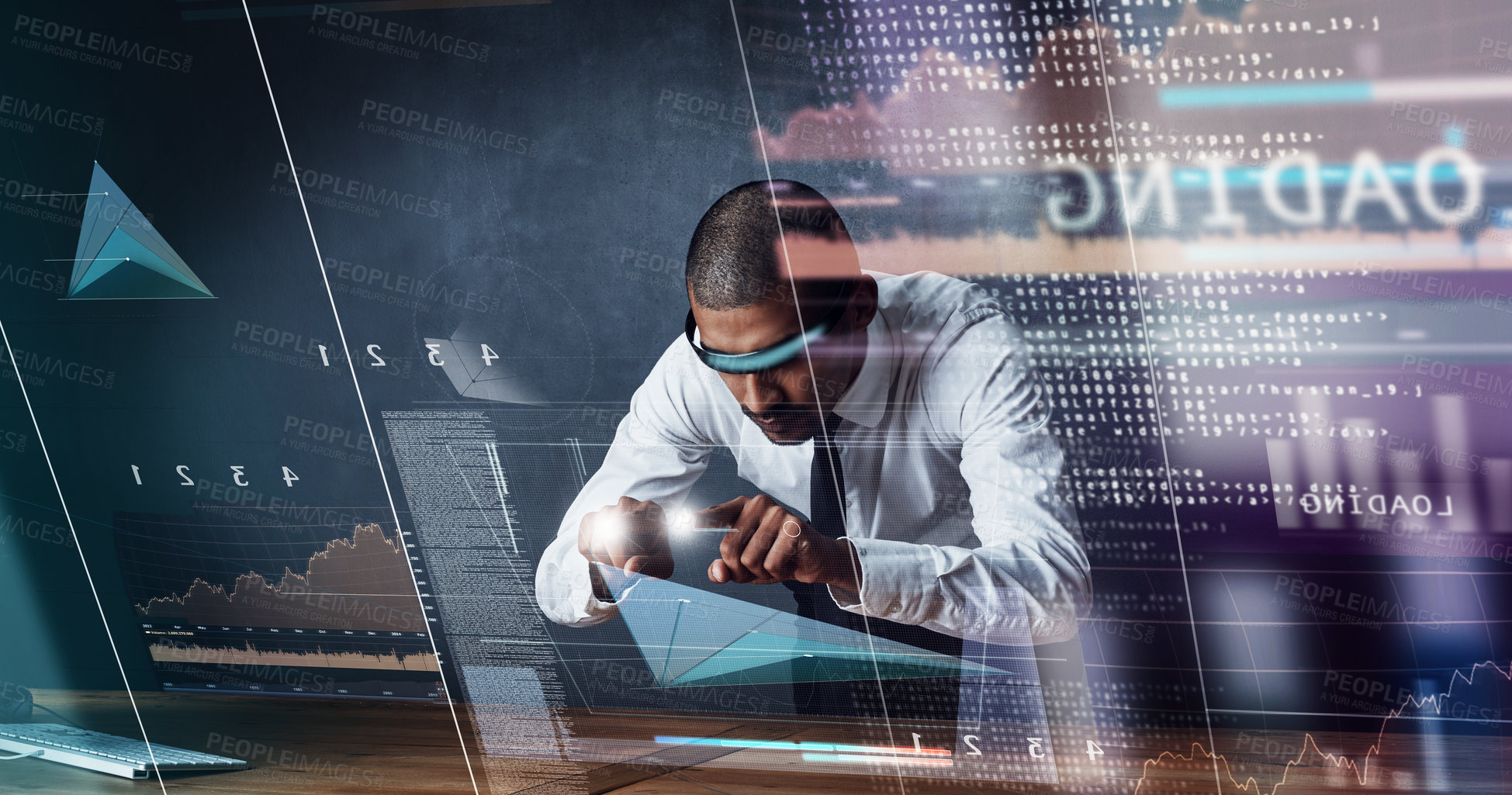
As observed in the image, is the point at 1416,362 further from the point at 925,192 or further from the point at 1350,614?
the point at 925,192

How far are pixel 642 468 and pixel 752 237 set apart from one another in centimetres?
40

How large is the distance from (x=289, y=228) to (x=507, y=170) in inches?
20.5

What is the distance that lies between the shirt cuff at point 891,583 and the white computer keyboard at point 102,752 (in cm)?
133

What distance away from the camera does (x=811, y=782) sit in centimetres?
177

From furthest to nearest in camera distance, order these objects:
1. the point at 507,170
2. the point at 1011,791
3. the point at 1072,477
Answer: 1. the point at 507,170
2. the point at 1011,791
3. the point at 1072,477

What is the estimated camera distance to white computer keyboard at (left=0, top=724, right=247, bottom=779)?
84.2 inches

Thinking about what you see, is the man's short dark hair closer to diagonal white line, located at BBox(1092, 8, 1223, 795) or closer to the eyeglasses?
the eyeglasses

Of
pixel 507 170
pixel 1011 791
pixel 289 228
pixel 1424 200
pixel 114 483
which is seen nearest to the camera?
pixel 1424 200

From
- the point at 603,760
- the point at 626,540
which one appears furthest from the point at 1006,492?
the point at 603,760

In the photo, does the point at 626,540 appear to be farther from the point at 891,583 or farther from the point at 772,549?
the point at 891,583

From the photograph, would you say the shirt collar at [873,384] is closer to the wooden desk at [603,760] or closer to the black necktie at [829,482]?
the black necktie at [829,482]

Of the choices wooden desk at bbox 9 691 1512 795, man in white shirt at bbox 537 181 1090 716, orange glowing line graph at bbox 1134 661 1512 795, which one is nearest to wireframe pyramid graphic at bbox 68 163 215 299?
wooden desk at bbox 9 691 1512 795

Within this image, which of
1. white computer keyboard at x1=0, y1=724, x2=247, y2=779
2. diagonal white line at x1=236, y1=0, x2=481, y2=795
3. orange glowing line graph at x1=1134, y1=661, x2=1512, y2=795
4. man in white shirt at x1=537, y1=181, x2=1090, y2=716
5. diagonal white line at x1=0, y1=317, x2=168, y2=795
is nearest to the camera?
orange glowing line graph at x1=1134, y1=661, x2=1512, y2=795

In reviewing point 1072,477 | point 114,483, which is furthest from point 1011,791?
point 114,483
